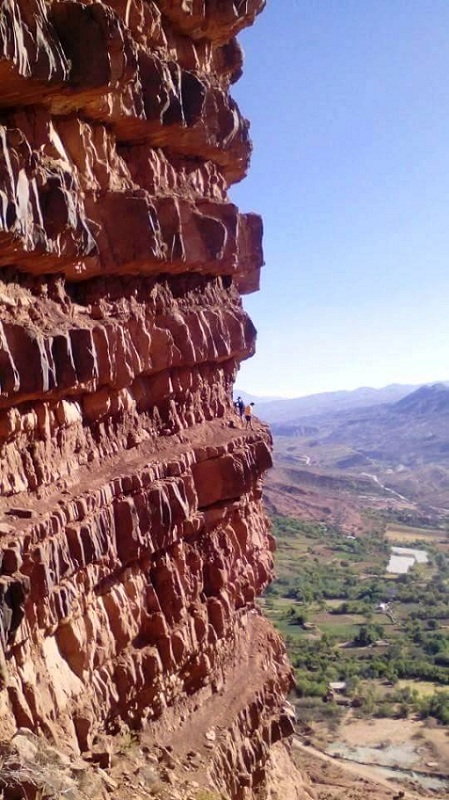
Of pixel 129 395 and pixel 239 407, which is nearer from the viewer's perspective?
pixel 129 395

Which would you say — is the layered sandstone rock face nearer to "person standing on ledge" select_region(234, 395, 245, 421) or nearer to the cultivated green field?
"person standing on ledge" select_region(234, 395, 245, 421)

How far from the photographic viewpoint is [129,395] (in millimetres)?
15547

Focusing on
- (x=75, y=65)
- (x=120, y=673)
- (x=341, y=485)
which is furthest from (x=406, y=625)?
(x=341, y=485)

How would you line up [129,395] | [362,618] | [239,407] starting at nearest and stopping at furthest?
1. [129,395]
2. [239,407]
3. [362,618]

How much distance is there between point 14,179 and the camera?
11.3 m

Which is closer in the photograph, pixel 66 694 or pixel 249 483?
pixel 66 694

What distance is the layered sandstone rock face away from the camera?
11.7m

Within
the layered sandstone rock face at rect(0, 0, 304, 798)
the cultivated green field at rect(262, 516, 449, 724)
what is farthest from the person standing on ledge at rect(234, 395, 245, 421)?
the cultivated green field at rect(262, 516, 449, 724)

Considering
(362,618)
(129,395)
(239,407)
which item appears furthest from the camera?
(362,618)

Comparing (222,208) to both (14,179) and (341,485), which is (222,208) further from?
(341,485)

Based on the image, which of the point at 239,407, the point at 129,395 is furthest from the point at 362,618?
the point at 129,395

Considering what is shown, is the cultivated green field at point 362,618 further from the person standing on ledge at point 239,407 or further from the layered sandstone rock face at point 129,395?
the layered sandstone rock face at point 129,395

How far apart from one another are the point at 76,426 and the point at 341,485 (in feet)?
479

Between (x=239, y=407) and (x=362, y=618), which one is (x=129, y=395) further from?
(x=362, y=618)
